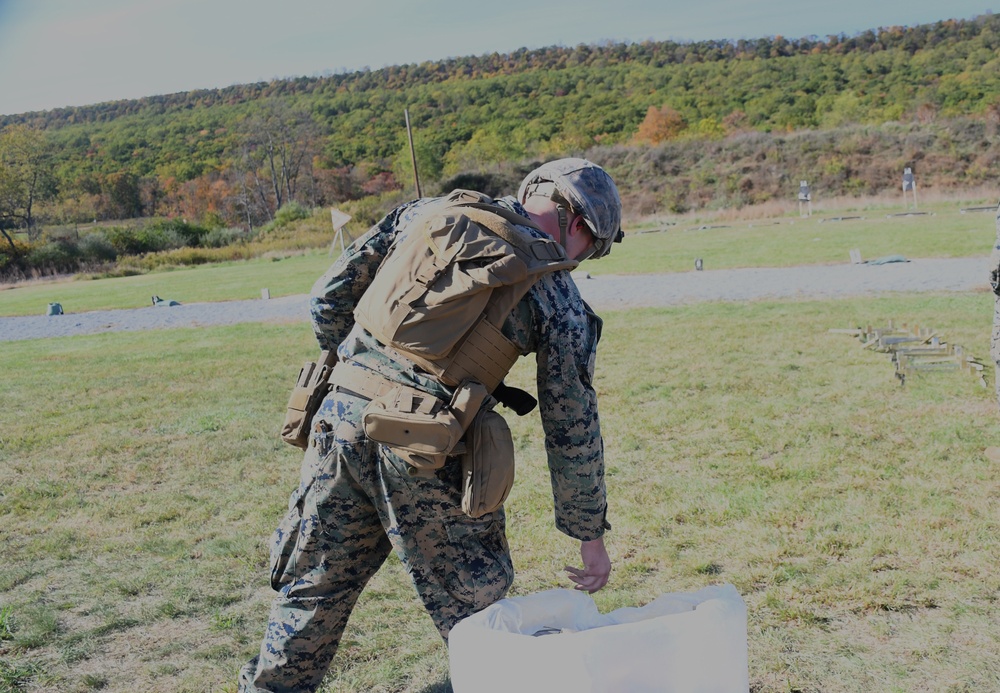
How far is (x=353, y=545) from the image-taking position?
260 centimetres

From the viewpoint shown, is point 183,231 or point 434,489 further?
point 183,231

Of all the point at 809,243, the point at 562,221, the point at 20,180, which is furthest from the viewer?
the point at 20,180

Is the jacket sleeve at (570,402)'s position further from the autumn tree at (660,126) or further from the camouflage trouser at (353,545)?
the autumn tree at (660,126)

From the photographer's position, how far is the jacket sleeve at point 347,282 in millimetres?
2711

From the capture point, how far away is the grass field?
11.2 feet

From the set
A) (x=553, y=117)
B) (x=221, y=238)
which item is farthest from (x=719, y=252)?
(x=553, y=117)

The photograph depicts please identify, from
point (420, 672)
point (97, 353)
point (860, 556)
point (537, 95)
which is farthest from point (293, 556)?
point (537, 95)

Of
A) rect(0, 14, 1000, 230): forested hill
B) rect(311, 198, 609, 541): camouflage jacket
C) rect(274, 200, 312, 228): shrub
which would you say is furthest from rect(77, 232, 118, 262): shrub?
rect(311, 198, 609, 541): camouflage jacket

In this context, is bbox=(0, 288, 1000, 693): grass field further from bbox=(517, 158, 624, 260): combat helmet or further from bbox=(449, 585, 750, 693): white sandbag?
bbox=(517, 158, 624, 260): combat helmet

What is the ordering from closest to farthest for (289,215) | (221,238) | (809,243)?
(809,243), (221,238), (289,215)

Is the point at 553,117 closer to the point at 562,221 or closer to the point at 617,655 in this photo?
the point at 562,221

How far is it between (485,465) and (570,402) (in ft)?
0.96

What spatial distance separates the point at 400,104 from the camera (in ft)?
300

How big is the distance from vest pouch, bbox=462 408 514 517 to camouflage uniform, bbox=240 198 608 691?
0.28ft
